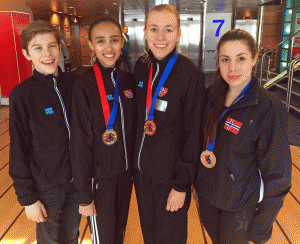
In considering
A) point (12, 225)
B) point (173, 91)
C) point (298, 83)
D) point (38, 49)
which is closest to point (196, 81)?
point (173, 91)

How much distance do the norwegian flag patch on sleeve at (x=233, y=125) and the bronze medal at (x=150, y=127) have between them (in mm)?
405

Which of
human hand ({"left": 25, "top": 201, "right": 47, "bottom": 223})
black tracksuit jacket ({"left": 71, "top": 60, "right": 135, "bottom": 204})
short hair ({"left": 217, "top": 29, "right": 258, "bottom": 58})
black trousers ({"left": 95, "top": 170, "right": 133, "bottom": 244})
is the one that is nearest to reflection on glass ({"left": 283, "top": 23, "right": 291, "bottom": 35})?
short hair ({"left": 217, "top": 29, "right": 258, "bottom": 58})

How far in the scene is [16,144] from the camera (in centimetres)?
145

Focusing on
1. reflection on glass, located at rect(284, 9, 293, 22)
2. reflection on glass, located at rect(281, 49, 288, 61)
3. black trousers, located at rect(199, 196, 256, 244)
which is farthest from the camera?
reflection on glass, located at rect(281, 49, 288, 61)

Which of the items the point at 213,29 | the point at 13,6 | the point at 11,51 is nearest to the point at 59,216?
the point at 11,51

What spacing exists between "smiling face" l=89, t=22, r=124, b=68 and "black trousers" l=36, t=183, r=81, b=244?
84 centimetres

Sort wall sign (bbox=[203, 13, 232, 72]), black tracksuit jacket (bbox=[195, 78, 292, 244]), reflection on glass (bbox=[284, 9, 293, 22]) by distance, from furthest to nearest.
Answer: wall sign (bbox=[203, 13, 232, 72])
reflection on glass (bbox=[284, 9, 293, 22])
black tracksuit jacket (bbox=[195, 78, 292, 244])

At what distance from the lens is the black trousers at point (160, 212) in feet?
5.17

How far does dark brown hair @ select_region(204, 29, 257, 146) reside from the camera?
4.18ft

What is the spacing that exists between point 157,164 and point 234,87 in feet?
2.07

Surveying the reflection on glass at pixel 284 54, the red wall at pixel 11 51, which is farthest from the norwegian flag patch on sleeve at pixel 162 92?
the reflection on glass at pixel 284 54

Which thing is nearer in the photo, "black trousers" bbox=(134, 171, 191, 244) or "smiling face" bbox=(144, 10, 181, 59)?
"smiling face" bbox=(144, 10, 181, 59)

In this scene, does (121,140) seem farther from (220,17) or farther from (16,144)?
(220,17)

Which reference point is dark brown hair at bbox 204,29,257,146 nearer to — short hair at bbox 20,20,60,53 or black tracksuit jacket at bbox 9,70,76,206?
black tracksuit jacket at bbox 9,70,76,206
